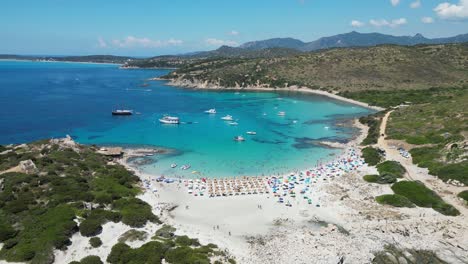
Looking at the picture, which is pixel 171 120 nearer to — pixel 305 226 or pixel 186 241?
pixel 305 226

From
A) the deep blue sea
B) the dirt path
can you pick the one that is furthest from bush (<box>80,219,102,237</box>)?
the dirt path

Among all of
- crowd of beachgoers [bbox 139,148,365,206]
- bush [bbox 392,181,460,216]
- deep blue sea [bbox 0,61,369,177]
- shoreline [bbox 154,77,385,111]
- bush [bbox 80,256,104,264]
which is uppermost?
bush [bbox 80,256,104,264]

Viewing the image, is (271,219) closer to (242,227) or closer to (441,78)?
(242,227)

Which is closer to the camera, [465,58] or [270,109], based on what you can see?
[270,109]

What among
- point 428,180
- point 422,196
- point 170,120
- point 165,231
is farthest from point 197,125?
point 422,196

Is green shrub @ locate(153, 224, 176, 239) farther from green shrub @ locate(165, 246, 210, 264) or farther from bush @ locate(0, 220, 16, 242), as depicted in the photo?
bush @ locate(0, 220, 16, 242)

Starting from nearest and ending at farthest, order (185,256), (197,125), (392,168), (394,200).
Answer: (185,256), (394,200), (392,168), (197,125)

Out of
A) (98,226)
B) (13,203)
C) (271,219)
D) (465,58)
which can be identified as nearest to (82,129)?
(13,203)
